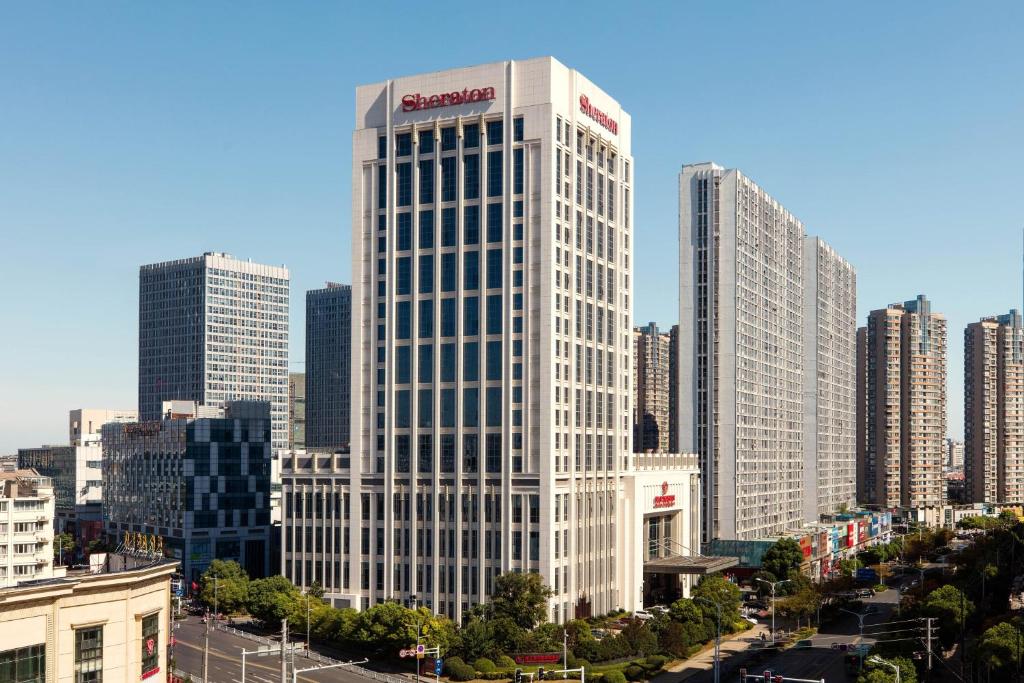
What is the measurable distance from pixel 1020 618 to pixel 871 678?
17.8m

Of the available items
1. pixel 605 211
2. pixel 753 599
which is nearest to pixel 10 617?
pixel 605 211

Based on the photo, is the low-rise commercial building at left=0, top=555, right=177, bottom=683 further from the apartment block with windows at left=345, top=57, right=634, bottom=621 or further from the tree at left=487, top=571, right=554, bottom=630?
the apartment block with windows at left=345, top=57, right=634, bottom=621

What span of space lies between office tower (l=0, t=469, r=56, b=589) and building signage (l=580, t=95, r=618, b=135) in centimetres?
8977

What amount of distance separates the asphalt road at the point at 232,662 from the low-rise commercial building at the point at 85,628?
5162 centimetres

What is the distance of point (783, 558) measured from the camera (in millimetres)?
175750

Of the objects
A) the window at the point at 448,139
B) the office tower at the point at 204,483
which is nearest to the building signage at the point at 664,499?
the window at the point at 448,139

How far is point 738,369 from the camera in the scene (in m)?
194

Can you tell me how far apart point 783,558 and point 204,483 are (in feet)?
322

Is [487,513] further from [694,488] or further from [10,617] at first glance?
[10,617]

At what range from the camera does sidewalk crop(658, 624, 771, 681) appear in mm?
123500

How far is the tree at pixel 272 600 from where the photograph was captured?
137 m

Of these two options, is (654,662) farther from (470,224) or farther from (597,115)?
(597,115)

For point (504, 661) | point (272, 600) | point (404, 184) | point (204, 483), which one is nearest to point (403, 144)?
point (404, 184)

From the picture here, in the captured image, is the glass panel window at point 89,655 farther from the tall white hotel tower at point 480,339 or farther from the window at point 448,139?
the window at point 448,139
